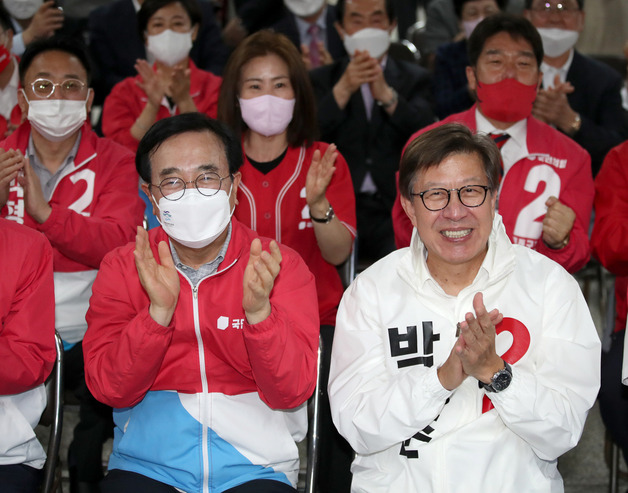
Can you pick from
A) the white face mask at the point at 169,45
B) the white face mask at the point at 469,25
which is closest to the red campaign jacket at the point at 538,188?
the white face mask at the point at 169,45

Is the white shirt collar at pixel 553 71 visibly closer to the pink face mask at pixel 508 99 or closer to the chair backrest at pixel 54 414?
the pink face mask at pixel 508 99

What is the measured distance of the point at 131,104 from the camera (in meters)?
4.20

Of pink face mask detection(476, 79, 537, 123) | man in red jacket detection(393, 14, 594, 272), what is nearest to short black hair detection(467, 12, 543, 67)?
man in red jacket detection(393, 14, 594, 272)

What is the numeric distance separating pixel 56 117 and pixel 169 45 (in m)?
1.20

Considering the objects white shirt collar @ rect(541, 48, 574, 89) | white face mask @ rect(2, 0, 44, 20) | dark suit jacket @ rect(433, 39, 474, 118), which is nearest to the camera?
white shirt collar @ rect(541, 48, 574, 89)

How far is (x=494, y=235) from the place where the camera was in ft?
7.73

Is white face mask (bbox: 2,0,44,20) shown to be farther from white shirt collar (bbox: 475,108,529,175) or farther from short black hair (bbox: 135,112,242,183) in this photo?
white shirt collar (bbox: 475,108,529,175)

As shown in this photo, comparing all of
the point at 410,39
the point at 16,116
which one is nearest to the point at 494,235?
the point at 16,116

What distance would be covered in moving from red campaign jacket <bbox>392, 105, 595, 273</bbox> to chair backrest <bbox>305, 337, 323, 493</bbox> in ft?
3.04

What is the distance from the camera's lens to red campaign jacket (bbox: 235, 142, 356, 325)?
3.25 m

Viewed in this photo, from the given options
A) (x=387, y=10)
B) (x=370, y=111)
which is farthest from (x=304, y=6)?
(x=370, y=111)

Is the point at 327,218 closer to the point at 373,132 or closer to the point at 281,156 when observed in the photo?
the point at 281,156

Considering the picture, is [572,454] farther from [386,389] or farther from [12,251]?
[12,251]

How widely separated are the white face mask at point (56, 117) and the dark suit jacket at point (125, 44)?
1687mm
